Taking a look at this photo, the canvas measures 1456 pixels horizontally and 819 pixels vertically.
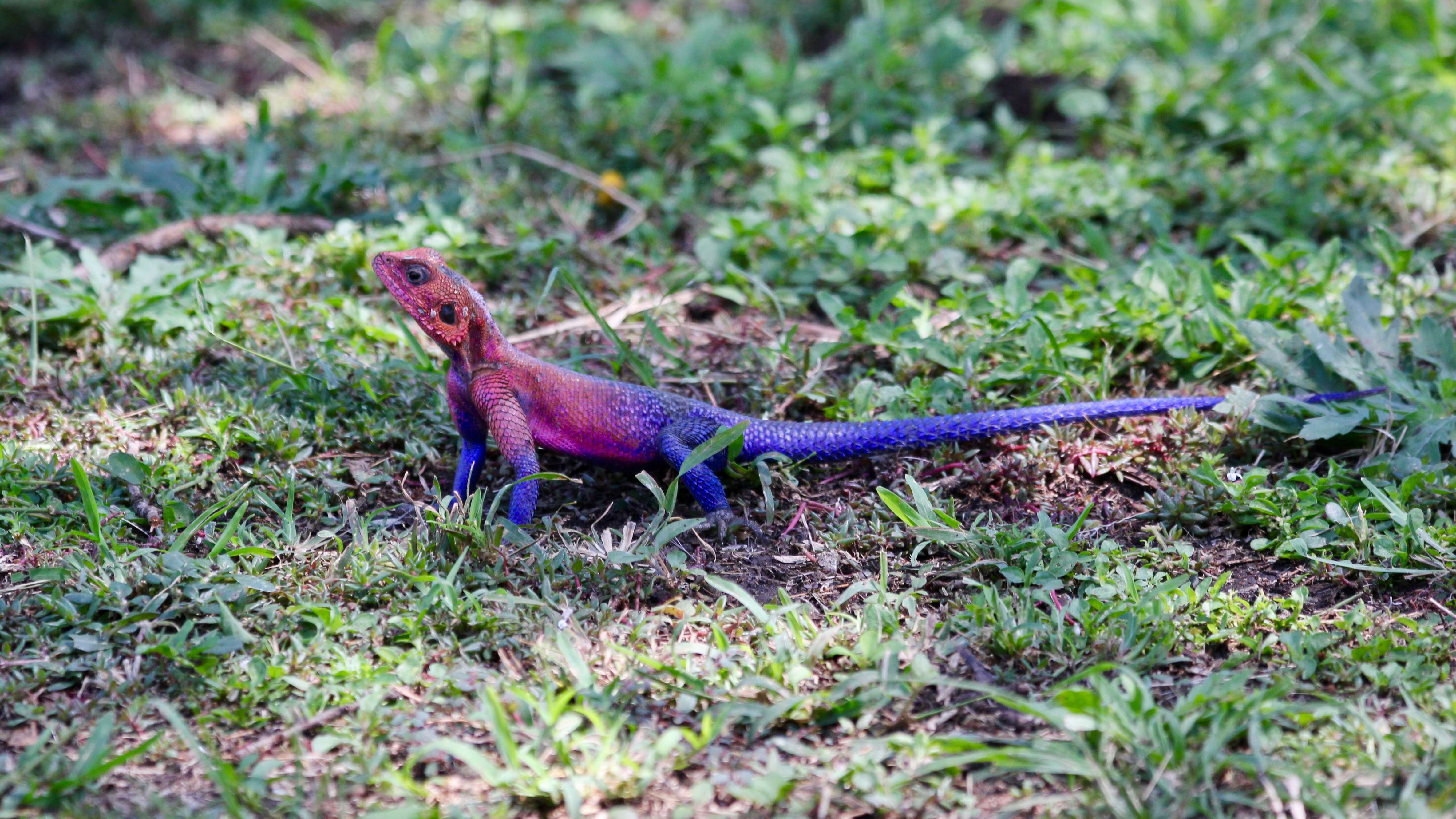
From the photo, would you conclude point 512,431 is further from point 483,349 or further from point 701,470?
point 701,470

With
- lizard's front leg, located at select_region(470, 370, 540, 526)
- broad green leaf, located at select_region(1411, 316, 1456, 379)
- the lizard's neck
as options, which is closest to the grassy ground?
broad green leaf, located at select_region(1411, 316, 1456, 379)

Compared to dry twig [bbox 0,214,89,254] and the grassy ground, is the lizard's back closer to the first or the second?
the grassy ground

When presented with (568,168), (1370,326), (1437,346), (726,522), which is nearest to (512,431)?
(726,522)

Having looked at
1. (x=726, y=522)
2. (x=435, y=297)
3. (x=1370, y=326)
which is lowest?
(x=726, y=522)

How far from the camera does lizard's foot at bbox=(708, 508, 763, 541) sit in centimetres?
354

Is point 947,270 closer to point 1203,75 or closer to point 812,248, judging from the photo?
point 812,248

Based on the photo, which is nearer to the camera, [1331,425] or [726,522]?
[726,522]

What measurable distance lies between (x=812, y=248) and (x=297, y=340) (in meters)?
2.03

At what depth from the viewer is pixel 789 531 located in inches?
142

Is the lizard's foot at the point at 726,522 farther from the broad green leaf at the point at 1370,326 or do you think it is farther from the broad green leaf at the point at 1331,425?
the broad green leaf at the point at 1370,326

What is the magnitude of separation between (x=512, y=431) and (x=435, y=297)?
0.48 meters

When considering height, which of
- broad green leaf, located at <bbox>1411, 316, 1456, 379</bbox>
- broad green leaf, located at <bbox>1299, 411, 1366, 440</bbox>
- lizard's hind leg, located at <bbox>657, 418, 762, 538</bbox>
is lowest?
lizard's hind leg, located at <bbox>657, 418, 762, 538</bbox>

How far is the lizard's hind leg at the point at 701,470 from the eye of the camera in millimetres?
3555

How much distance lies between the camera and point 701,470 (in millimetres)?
3574
